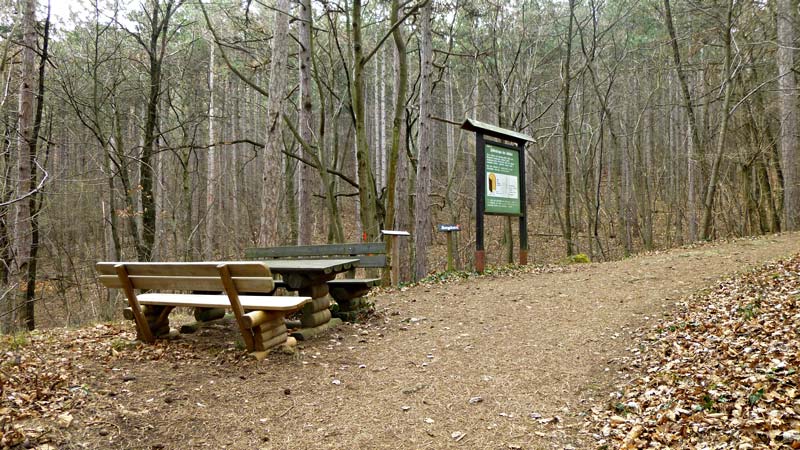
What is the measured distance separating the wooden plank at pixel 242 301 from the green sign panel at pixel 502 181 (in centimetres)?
586

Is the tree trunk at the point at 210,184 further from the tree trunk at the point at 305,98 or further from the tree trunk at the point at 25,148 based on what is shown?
the tree trunk at the point at 25,148

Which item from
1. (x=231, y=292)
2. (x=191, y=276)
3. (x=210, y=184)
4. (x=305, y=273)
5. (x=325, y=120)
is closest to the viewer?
(x=231, y=292)

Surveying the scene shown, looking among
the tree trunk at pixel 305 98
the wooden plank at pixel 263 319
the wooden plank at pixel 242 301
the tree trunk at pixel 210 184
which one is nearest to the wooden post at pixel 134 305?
the wooden plank at pixel 242 301

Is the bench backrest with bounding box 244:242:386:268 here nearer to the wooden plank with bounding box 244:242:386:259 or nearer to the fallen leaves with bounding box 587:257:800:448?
the wooden plank with bounding box 244:242:386:259

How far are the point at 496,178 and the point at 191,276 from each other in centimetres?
699

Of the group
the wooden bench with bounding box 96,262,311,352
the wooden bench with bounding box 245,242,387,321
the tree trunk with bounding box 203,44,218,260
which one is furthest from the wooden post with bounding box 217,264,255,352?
the tree trunk with bounding box 203,44,218,260

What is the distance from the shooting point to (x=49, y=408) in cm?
327

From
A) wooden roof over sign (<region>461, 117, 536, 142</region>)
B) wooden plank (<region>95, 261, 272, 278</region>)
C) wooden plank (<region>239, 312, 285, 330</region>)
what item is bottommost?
wooden plank (<region>239, 312, 285, 330</region>)

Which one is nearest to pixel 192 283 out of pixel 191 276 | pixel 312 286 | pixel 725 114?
pixel 191 276

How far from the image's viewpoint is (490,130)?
32.3ft

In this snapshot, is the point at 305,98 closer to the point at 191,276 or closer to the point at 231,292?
the point at 191,276

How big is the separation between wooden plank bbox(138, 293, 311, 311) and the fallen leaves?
2.81 m

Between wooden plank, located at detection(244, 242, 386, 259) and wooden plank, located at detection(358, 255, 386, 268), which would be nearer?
wooden plank, located at detection(358, 255, 386, 268)

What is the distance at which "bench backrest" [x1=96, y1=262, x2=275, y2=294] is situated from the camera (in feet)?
13.6
